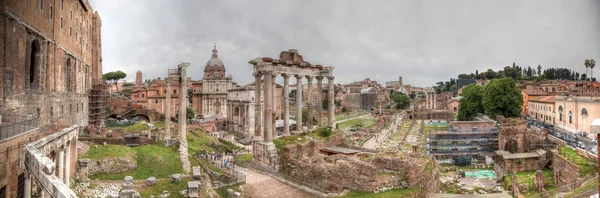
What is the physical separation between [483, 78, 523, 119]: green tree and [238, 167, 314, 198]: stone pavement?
3340 centimetres

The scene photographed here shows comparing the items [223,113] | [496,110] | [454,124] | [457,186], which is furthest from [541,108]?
[223,113]

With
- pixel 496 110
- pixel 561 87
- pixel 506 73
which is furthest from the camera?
pixel 506 73

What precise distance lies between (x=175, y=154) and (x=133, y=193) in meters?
11.0

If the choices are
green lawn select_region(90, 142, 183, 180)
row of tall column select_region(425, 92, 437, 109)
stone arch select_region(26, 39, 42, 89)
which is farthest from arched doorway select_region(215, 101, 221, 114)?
row of tall column select_region(425, 92, 437, 109)

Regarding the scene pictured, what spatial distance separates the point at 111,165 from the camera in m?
17.5

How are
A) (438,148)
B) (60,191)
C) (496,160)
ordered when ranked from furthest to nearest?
(438,148) < (496,160) < (60,191)

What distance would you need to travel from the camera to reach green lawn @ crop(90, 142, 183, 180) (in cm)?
1712

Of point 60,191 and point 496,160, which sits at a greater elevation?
point 60,191

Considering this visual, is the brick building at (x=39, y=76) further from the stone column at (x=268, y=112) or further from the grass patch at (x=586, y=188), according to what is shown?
the grass patch at (x=586, y=188)

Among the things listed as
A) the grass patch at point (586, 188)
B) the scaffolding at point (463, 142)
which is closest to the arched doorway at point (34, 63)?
the grass patch at point (586, 188)

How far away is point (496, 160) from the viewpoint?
2855cm

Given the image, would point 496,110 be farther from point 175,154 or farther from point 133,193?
point 133,193

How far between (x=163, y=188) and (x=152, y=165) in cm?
365

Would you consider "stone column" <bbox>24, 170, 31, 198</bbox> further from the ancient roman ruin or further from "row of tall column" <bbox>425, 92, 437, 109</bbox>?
"row of tall column" <bbox>425, 92, 437, 109</bbox>
